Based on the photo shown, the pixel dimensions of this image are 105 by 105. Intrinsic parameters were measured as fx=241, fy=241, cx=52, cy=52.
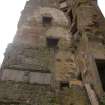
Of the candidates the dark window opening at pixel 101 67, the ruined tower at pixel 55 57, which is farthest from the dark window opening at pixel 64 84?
the dark window opening at pixel 101 67

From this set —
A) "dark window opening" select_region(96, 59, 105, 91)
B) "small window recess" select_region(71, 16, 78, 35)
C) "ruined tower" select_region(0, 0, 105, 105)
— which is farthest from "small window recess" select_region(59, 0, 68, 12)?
"dark window opening" select_region(96, 59, 105, 91)

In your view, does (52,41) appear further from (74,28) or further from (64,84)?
(64,84)

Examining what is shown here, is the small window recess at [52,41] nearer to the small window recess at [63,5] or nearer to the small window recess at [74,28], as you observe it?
the small window recess at [74,28]

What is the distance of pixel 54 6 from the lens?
522 inches

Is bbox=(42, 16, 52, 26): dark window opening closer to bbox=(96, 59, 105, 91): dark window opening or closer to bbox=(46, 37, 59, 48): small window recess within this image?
bbox=(46, 37, 59, 48): small window recess

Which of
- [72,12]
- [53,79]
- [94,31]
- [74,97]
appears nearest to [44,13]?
[72,12]

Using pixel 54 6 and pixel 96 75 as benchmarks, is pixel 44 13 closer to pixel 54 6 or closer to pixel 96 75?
pixel 54 6

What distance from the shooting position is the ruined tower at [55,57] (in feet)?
24.4

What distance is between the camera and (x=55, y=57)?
31.5 feet

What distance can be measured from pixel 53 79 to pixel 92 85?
133 centimetres

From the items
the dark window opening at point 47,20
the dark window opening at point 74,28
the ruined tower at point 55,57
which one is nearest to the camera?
the ruined tower at point 55,57

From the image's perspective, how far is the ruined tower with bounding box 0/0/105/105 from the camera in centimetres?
744

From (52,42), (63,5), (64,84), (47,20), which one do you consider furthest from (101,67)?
(63,5)

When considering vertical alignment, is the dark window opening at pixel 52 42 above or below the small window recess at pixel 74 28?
below
